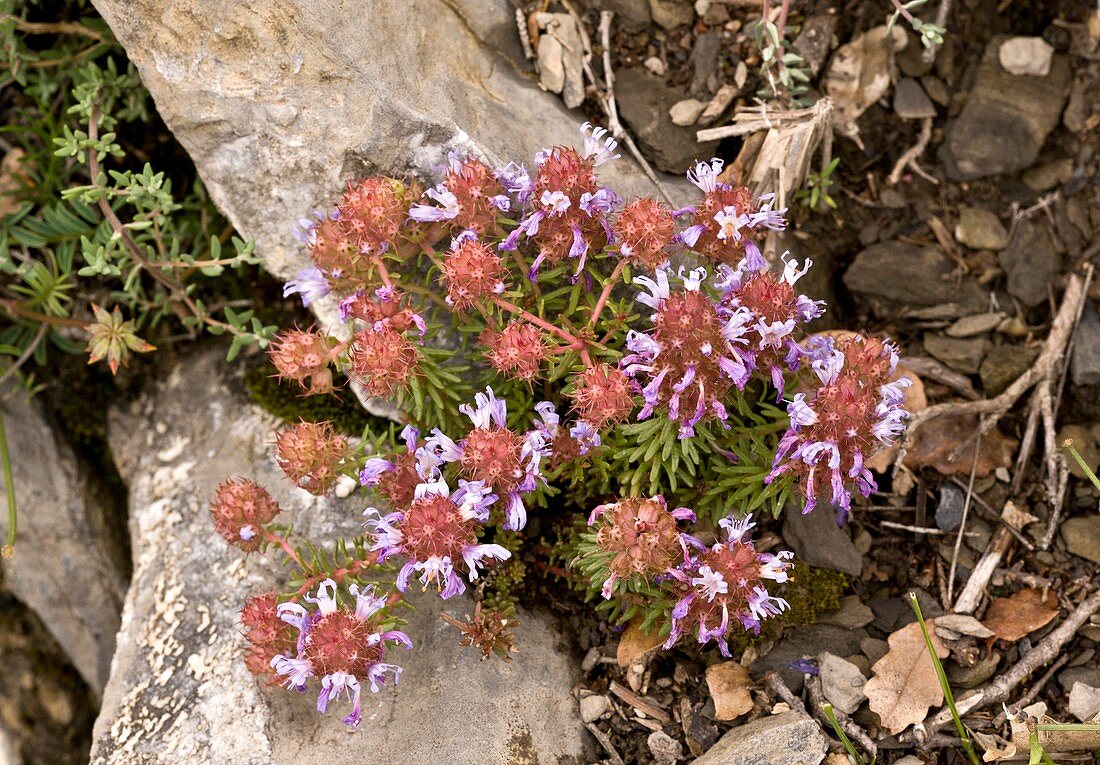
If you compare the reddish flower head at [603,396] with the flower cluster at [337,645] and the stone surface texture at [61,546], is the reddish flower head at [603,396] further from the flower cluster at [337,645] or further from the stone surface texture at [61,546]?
the stone surface texture at [61,546]

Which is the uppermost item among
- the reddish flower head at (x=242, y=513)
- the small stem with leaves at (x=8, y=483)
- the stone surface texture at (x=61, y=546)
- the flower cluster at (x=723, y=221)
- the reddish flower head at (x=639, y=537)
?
the flower cluster at (x=723, y=221)

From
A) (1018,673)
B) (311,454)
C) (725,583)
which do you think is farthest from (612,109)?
(1018,673)

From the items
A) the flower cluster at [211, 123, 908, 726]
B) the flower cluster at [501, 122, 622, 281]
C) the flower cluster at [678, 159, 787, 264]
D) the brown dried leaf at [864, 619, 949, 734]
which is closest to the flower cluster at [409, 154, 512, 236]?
the flower cluster at [211, 123, 908, 726]

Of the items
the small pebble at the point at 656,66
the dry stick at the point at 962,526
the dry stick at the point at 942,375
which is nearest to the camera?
the dry stick at the point at 962,526

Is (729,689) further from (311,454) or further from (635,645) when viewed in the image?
(311,454)

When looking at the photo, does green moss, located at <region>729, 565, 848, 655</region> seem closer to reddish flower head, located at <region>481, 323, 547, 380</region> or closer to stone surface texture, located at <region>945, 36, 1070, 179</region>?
reddish flower head, located at <region>481, 323, 547, 380</region>

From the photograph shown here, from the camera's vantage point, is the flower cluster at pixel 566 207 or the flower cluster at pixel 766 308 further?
the flower cluster at pixel 566 207

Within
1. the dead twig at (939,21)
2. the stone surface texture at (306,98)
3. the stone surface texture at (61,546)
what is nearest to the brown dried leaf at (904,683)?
the stone surface texture at (306,98)

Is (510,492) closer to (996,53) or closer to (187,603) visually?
(187,603)
